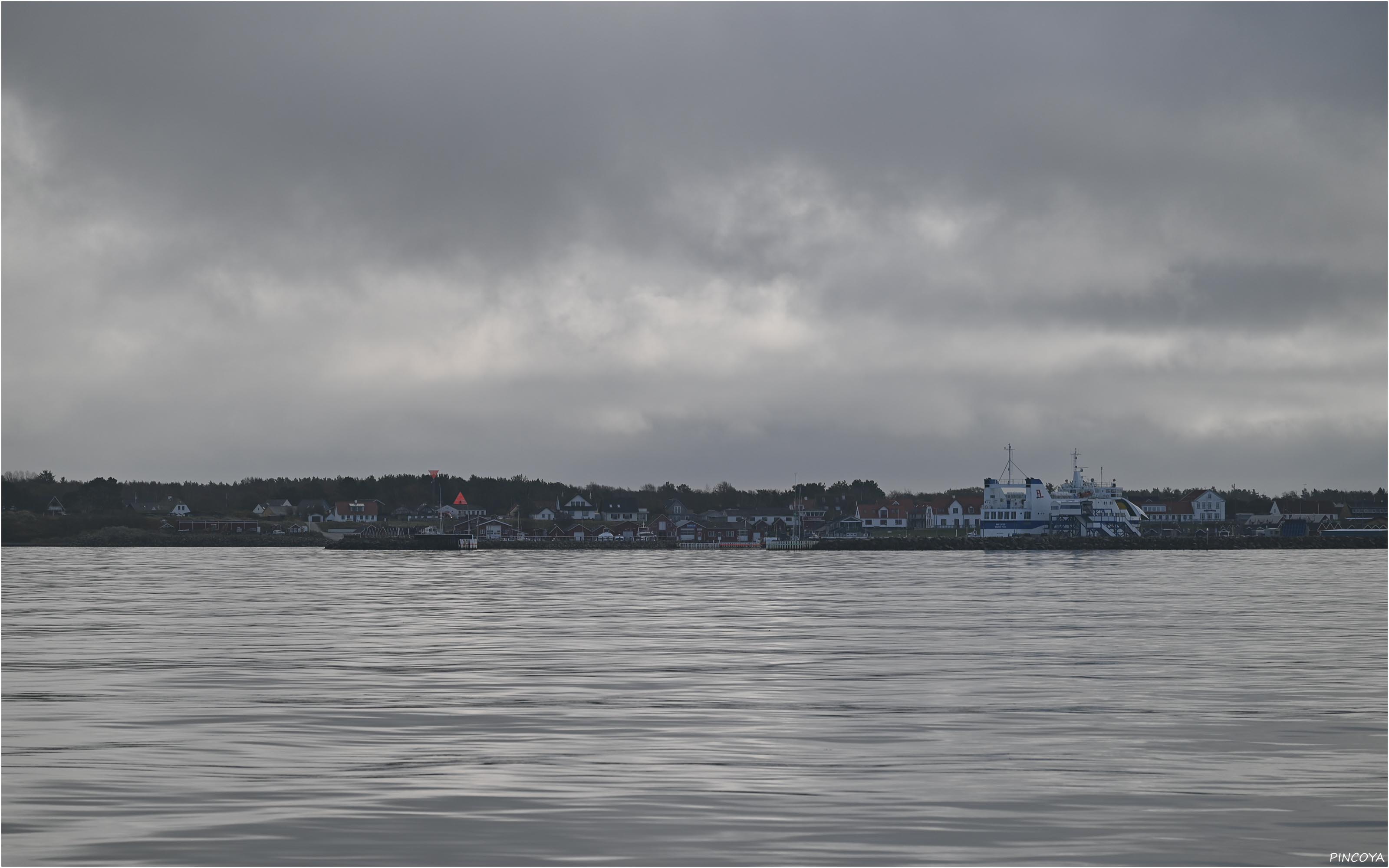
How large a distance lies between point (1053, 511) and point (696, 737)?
147m

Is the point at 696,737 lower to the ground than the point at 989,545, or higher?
higher

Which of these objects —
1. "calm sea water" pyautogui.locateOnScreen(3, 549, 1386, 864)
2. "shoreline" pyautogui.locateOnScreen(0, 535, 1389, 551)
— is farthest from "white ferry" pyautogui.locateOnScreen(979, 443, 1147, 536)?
"calm sea water" pyautogui.locateOnScreen(3, 549, 1386, 864)

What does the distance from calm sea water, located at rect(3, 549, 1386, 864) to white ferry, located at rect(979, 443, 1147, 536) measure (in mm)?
115339

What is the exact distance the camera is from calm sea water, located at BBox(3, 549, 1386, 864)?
12555 millimetres

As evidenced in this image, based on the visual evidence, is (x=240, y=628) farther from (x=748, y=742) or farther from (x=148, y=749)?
(x=748, y=742)

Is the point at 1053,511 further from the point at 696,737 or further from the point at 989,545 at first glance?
the point at 696,737

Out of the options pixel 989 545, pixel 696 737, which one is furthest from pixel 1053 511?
pixel 696 737

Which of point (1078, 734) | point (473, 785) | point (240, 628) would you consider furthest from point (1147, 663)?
point (240, 628)

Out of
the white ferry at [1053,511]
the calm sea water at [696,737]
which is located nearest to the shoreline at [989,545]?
the white ferry at [1053,511]

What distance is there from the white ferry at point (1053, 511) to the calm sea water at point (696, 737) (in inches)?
4541

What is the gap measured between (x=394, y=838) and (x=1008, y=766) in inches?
297

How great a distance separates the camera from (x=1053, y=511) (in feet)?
522

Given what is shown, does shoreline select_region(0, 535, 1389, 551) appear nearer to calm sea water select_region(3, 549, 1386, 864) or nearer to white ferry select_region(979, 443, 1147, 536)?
white ferry select_region(979, 443, 1147, 536)

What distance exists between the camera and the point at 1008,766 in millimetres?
16109
